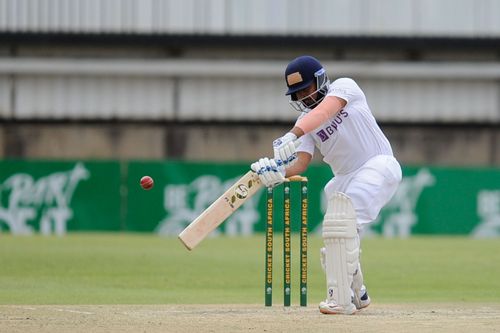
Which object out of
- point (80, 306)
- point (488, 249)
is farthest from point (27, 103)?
point (80, 306)

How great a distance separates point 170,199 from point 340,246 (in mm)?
13794

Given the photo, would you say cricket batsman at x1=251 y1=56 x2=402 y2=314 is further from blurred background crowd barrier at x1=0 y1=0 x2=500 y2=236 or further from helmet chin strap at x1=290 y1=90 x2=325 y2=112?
blurred background crowd barrier at x1=0 y1=0 x2=500 y2=236

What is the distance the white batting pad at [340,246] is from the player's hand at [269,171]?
0.42 meters

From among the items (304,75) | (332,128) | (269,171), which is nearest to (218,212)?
(269,171)

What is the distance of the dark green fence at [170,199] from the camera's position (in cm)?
2223

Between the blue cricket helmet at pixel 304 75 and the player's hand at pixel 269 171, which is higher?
the blue cricket helmet at pixel 304 75

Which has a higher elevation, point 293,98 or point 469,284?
point 293,98

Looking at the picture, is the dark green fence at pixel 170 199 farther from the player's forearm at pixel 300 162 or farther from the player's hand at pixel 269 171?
the player's hand at pixel 269 171

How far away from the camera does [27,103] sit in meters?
24.5

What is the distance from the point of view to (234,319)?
866cm

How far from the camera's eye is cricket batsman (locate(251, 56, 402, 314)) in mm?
8648

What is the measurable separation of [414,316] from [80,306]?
279 centimetres

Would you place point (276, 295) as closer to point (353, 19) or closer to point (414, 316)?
point (414, 316)

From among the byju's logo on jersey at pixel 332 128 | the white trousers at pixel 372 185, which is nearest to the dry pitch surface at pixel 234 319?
the white trousers at pixel 372 185
